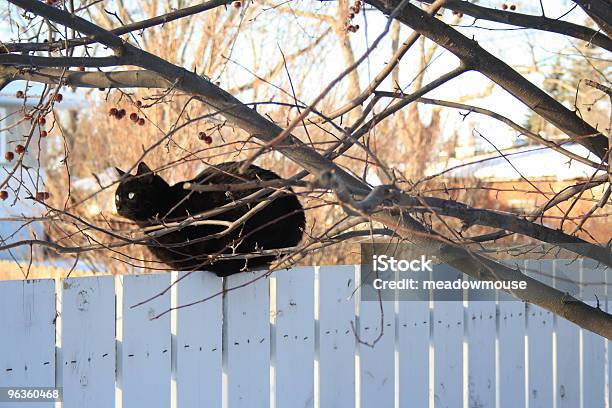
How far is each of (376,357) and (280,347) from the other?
50 cm

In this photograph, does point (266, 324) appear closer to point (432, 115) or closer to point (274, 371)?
point (274, 371)

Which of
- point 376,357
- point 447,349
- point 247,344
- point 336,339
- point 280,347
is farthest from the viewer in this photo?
point 447,349

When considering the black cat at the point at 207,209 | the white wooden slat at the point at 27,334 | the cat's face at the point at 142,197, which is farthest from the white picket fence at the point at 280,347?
the cat's face at the point at 142,197

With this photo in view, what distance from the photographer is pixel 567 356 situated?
3.84 meters

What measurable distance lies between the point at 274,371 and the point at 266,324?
0.56 feet

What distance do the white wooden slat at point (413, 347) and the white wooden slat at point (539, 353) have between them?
0.71 m

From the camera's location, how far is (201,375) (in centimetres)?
240

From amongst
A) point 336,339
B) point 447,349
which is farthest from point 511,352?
point 336,339

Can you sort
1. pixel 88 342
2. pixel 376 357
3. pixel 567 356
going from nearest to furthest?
pixel 88 342 < pixel 376 357 < pixel 567 356

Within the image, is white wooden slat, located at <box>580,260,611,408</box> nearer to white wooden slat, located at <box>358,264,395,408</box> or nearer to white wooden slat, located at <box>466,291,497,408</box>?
white wooden slat, located at <box>466,291,497,408</box>

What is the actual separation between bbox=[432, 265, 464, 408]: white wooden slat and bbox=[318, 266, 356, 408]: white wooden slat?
19.3 inches

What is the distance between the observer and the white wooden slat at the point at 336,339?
279 cm

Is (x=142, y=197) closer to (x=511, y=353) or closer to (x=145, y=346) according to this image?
(x=145, y=346)

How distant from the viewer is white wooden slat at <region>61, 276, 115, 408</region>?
2.04 metres
